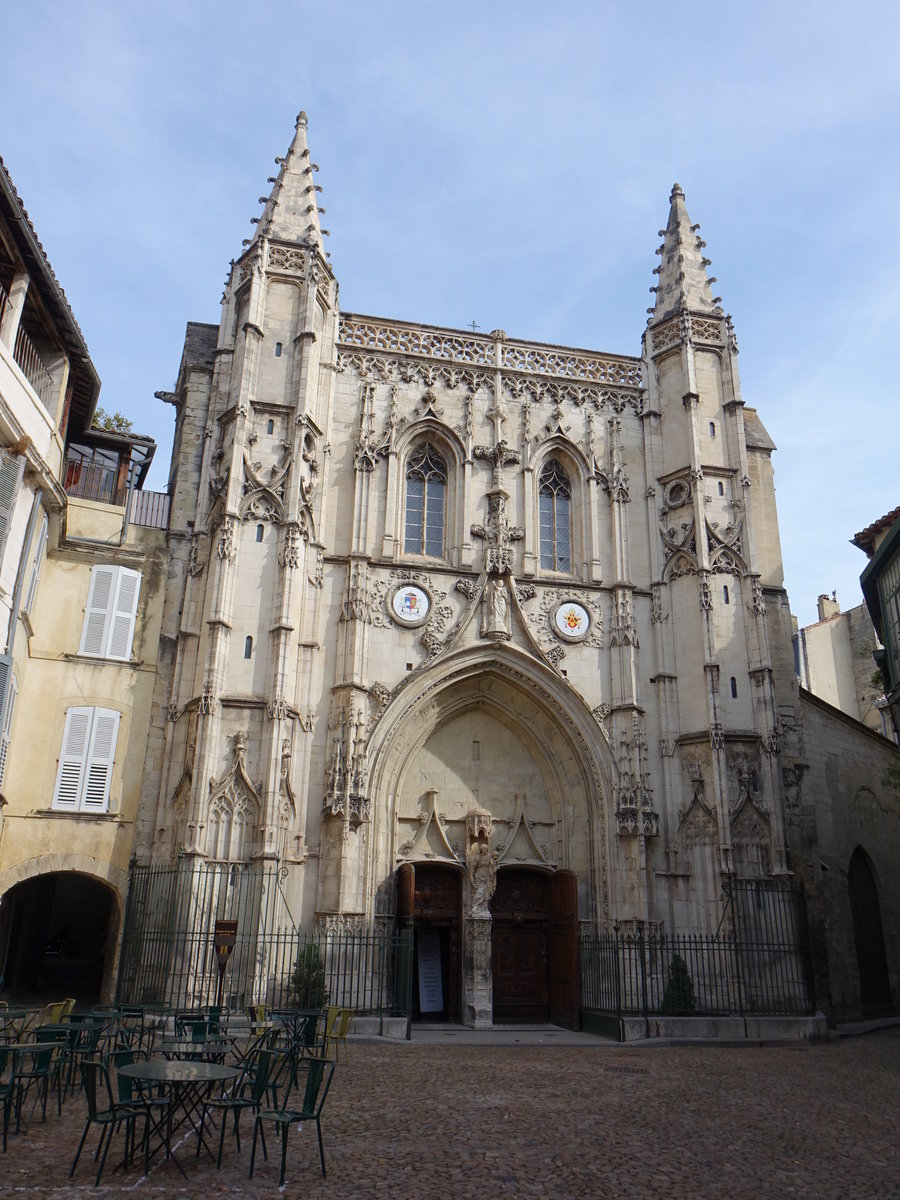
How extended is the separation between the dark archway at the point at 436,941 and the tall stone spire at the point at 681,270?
1471cm

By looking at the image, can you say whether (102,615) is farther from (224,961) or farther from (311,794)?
(224,961)

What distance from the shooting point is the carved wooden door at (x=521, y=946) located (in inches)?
768

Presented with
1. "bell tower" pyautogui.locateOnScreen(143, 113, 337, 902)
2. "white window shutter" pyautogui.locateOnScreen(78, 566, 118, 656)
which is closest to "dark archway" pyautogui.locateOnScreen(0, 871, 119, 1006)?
"bell tower" pyautogui.locateOnScreen(143, 113, 337, 902)

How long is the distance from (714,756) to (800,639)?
17.9 m

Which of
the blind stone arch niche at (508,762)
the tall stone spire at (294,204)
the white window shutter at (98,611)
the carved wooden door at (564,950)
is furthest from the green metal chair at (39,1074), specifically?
the tall stone spire at (294,204)

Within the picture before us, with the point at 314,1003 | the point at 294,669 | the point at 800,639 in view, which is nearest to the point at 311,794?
the point at 294,669

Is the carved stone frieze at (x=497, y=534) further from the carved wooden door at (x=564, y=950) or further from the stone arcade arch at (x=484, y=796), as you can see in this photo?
the carved wooden door at (x=564, y=950)

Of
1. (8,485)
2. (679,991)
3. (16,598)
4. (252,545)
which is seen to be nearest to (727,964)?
(679,991)

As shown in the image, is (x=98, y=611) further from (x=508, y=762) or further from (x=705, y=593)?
(x=705, y=593)

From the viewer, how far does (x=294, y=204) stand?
22344 millimetres

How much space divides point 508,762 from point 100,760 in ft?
27.9

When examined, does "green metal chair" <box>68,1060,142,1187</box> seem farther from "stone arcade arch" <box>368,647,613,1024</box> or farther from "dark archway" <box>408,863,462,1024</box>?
"dark archway" <box>408,863,462,1024</box>

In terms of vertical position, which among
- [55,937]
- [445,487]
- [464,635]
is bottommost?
[55,937]

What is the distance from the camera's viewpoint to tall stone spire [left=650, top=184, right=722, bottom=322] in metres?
24.0
